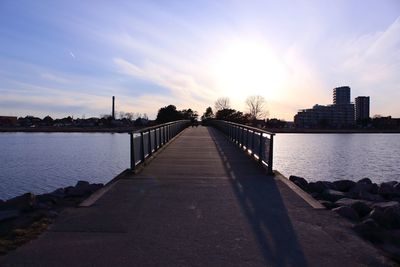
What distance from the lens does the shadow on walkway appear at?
5.20m

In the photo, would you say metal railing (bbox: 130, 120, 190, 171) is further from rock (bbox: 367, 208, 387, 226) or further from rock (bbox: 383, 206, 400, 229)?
rock (bbox: 383, 206, 400, 229)

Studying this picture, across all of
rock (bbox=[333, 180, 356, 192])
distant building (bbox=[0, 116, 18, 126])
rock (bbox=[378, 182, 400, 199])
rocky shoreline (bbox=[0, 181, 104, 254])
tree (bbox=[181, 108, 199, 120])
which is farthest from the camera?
distant building (bbox=[0, 116, 18, 126])

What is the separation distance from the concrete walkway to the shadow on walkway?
0.01 metres

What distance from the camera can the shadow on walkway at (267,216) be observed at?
17.1 ft

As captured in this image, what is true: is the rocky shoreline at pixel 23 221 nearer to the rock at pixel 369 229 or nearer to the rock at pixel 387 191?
the rock at pixel 369 229

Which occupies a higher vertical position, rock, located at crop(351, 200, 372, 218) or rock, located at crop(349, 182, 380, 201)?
rock, located at crop(351, 200, 372, 218)

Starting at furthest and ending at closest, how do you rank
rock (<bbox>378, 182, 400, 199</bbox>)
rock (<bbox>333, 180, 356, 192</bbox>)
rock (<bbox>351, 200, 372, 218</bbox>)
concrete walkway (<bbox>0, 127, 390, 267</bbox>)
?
rock (<bbox>333, 180, 356, 192</bbox>), rock (<bbox>378, 182, 400, 199</bbox>), rock (<bbox>351, 200, 372, 218</bbox>), concrete walkway (<bbox>0, 127, 390, 267</bbox>)

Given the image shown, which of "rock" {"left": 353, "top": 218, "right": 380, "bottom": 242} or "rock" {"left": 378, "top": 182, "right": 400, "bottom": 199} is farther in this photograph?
"rock" {"left": 378, "top": 182, "right": 400, "bottom": 199}

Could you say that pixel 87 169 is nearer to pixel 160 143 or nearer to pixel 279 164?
pixel 160 143

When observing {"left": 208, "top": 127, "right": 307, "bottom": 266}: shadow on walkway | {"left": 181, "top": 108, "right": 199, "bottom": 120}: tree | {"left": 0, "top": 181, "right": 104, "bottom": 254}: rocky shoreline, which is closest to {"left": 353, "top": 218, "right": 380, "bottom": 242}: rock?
{"left": 208, "top": 127, "right": 307, "bottom": 266}: shadow on walkway

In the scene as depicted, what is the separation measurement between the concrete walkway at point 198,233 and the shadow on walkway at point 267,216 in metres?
0.01

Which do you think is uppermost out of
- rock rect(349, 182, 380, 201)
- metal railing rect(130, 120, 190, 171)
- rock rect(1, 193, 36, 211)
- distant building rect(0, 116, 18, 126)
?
distant building rect(0, 116, 18, 126)

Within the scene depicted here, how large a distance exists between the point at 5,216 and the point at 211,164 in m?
7.73

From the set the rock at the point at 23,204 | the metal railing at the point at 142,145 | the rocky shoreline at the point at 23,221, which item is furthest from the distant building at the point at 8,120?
the rocky shoreline at the point at 23,221
